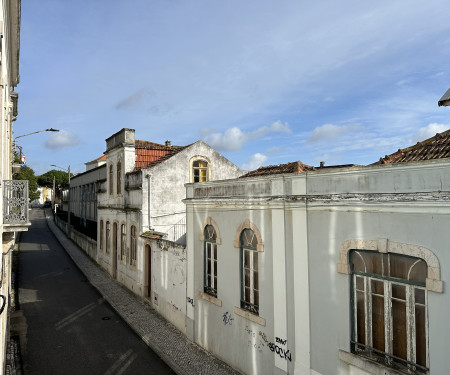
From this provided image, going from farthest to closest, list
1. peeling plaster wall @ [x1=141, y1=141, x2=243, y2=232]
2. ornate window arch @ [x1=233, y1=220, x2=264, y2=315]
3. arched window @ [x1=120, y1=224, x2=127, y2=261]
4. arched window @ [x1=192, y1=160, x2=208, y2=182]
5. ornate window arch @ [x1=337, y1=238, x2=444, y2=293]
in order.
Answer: arched window @ [x1=120, y1=224, x2=127, y2=261]
arched window @ [x1=192, y1=160, x2=208, y2=182]
peeling plaster wall @ [x1=141, y1=141, x2=243, y2=232]
ornate window arch @ [x1=233, y1=220, x2=264, y2=315]
ornate window arch @ [x1=337, y1=238, x2=444, y2=293]

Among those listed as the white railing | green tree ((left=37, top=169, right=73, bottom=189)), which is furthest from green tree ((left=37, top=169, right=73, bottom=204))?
the white railing

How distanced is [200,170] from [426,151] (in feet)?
38.9

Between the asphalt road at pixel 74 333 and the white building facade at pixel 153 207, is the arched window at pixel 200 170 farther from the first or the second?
the asphalt road at pixel 74 333

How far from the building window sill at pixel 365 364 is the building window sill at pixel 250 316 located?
243cm

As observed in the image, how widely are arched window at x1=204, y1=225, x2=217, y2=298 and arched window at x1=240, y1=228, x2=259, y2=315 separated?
57.6 inches

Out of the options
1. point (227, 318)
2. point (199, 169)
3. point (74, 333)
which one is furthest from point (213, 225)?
point (199, 169)

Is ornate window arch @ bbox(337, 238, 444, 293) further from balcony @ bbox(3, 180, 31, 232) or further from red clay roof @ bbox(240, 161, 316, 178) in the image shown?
balcony @ bbox(3, 180, 31, 232)

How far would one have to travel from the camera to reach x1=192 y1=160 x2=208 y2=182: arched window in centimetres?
1761

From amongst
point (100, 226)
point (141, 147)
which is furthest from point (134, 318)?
point (100, 226)

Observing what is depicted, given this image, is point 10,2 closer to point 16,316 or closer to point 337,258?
point 337,258

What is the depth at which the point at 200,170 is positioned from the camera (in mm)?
17750

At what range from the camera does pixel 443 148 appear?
7.02m

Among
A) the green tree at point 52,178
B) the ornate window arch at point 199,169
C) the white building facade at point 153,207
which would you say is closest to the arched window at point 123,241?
the white building facade at point 153,207

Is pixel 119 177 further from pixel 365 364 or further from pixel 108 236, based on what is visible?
pixel 365 364
